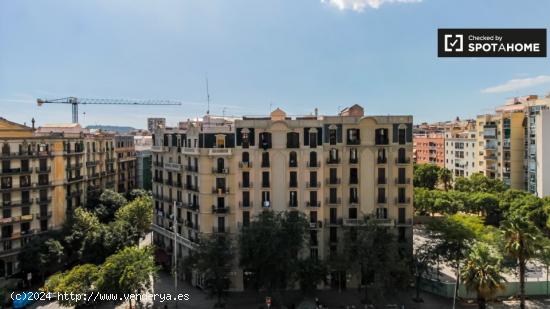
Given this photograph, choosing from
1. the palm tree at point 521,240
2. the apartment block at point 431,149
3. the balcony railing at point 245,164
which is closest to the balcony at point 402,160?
the palm tree at point 521,240

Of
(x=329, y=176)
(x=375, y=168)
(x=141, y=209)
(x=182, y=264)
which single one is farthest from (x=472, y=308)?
(x=141, y=209)

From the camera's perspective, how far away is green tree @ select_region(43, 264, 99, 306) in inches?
1572

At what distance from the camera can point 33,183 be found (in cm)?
6291

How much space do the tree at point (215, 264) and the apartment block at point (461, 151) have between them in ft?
283

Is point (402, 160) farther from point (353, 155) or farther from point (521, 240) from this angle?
point (521, 240)

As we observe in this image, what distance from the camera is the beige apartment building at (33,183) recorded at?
59.1 metres

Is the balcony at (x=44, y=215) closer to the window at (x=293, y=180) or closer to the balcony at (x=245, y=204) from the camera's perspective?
the balcony at (x=245, y=204)

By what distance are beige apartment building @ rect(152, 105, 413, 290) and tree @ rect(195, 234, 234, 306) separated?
4835 mm

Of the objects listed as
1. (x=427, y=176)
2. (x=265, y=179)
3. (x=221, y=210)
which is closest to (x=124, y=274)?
(x=221, y=210)

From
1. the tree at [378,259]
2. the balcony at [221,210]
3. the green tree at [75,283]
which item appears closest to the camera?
the green tree at [75,283]

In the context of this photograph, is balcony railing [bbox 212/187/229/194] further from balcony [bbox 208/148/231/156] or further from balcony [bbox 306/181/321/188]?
Answer: balcony [bbox 306/181/321/188]

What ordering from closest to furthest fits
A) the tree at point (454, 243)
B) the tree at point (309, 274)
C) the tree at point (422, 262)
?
the tree at point (309, 274), the tree at point (422, 262), the tree at point (454, 243)

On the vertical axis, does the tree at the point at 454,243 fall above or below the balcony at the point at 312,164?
below

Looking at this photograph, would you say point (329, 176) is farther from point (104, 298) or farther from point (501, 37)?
point (104, 298)
